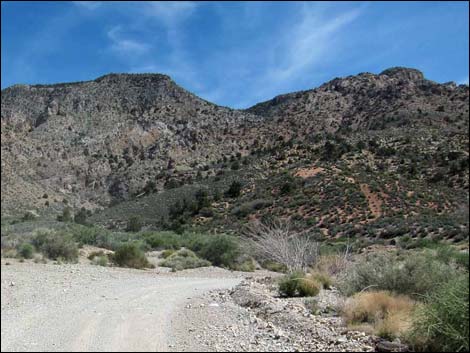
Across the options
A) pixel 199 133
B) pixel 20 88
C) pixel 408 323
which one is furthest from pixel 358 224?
pixel 20 88

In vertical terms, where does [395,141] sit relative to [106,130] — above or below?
below

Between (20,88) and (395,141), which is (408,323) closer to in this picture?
(395,141)

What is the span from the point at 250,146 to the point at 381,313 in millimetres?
76915

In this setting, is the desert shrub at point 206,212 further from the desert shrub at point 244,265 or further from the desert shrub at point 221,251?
the desert shrub at point 244,265

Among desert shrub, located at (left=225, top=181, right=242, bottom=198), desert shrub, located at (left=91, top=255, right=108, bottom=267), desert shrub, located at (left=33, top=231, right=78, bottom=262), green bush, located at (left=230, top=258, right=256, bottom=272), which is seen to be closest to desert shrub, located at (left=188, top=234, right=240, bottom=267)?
green bush, located at (left=230, top=258, right=256, bottom=272)

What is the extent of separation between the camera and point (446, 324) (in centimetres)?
804

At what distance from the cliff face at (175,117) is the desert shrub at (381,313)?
58302 millimetres

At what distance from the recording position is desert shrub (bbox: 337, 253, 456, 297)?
42.8 feet

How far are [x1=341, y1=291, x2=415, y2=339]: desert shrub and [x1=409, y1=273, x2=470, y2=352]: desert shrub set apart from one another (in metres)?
0.65

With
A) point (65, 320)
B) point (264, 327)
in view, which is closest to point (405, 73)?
point (264, 327)

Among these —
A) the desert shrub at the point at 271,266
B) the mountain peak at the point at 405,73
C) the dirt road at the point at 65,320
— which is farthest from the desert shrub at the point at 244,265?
the mountain peak at the point at 405,73

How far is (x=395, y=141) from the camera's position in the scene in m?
47.5

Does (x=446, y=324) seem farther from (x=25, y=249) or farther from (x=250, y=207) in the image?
(x=250, y=207)

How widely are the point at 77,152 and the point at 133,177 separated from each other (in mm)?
9064
